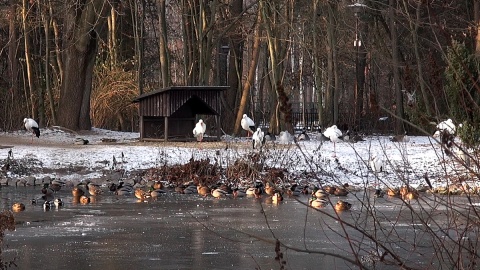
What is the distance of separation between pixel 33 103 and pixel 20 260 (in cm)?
2542

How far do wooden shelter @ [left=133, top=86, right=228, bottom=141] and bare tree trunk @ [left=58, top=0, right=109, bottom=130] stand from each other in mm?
4035

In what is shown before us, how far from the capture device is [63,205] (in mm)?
18578

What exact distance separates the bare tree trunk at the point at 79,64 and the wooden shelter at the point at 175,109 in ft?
13.2

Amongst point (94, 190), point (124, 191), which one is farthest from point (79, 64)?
point (94, 190)

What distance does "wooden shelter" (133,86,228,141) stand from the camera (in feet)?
90.3

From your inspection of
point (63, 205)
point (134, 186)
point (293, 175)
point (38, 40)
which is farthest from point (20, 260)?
point (38, 40)

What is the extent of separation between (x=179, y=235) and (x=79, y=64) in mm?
18639

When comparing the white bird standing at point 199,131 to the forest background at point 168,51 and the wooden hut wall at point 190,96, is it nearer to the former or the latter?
the wooden hut wall at point 190,96

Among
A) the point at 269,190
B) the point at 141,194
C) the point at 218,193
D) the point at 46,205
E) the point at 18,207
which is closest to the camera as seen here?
the point at 18,207

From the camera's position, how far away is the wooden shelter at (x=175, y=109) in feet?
90.3

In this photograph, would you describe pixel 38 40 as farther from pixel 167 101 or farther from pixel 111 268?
pixel 111 268

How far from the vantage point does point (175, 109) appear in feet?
90.2

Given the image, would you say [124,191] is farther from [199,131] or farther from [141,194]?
[199,131]

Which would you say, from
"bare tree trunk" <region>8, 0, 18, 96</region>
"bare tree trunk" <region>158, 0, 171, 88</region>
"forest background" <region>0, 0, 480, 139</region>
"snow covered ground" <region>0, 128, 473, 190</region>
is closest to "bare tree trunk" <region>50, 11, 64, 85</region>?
"forest background" <region>0, 0, 480, 139</region>
